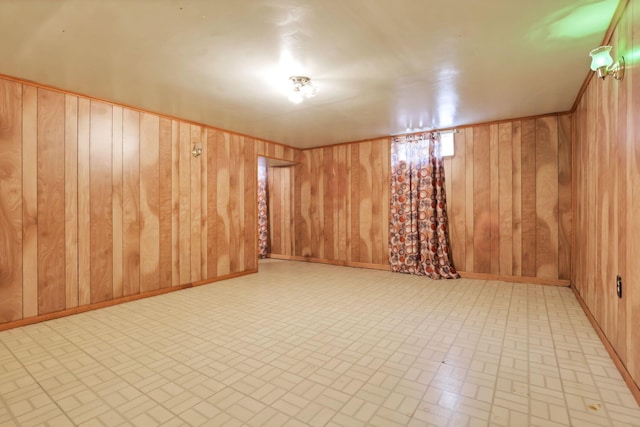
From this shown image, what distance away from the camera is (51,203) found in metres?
3.19

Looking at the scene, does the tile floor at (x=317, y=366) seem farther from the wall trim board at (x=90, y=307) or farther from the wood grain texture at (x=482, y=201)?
the wood grain texture at (x=482, y=201)

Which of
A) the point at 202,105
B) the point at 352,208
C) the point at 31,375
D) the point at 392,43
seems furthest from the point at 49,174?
the point at 352,208

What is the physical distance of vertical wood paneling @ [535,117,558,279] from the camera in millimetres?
4332

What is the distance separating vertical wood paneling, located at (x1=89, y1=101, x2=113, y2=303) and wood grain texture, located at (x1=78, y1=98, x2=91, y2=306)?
0.10ft

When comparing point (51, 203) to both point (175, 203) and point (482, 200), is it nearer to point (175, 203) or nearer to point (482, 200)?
point (175, 203)

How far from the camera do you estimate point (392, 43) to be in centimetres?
238

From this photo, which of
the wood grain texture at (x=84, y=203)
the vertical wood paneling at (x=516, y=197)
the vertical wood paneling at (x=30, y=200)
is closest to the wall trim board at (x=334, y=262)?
the vertical wood paneling at (x=516, y=197)

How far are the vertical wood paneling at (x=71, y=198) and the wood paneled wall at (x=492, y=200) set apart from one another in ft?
13.8

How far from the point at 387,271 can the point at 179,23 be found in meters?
4.70

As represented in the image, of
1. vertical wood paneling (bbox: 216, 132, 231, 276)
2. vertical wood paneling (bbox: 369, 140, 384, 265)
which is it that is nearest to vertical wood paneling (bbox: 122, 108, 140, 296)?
vertical wood paneling (bbox: 216, 132, 231, 276)

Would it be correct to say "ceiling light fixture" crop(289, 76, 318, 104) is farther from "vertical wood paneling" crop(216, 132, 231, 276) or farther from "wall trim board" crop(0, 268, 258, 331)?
"wall trim board" crop(0, 268, 258, 331)

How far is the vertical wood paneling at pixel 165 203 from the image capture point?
13.6ft

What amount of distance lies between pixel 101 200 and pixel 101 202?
24 millimetres

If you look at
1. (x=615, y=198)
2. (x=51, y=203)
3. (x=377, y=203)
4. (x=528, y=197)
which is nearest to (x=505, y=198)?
(x=528, y=197)
